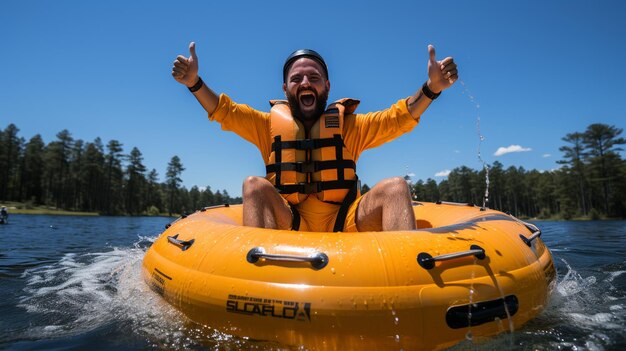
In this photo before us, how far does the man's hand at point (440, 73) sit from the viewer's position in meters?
2.70

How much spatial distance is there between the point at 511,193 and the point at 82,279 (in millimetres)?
63791

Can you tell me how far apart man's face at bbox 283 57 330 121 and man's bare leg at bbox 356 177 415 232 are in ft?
3.38

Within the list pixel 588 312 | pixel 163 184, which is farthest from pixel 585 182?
pixel 163 184

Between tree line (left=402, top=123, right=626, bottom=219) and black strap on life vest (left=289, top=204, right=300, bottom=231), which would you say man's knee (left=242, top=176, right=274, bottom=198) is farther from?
tree line (left=402, top=123, right=626, bottom=219)

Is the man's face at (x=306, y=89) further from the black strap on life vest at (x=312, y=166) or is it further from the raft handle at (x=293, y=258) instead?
the raft handle at (x=293, y=258)

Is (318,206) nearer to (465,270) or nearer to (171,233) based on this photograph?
(171,233)

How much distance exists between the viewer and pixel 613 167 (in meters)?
39.0

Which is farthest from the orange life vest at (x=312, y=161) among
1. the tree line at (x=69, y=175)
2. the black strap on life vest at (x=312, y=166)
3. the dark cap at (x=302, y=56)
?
the tree line at (x=69, y=175)

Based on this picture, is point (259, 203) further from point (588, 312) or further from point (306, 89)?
point (588, 312)

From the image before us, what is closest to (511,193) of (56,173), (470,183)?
(470,183)

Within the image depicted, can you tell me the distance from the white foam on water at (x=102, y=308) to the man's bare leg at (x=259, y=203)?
2.74 feet

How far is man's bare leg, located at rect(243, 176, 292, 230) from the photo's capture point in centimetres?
272

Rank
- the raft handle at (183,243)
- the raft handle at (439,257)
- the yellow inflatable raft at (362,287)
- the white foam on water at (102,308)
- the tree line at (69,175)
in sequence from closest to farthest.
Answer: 1. the yellow inflatable raft at (362,287)
2. the raft handle at (439,257)
3. the white foam on water at (102,308)
4. the raft handle at (183,243)
5. the tree line at (69,175)

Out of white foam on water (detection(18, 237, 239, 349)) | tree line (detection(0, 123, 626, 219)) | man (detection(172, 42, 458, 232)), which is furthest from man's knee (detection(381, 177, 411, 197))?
tree line (detection(0, 123, 626, 219))
